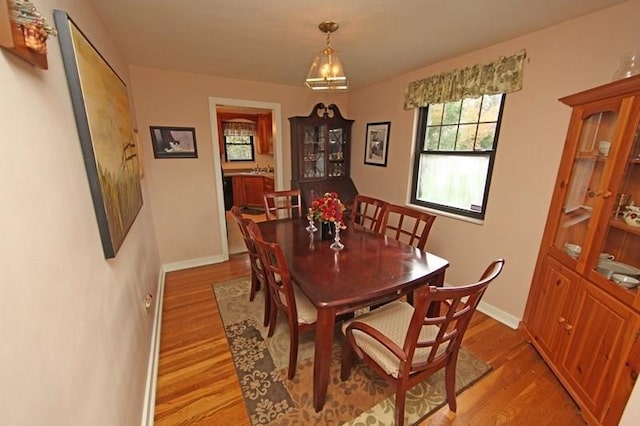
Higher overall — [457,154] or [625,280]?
[457,154]

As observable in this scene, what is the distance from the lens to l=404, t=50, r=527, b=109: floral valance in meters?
2.02

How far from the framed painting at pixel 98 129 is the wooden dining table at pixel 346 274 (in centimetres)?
94

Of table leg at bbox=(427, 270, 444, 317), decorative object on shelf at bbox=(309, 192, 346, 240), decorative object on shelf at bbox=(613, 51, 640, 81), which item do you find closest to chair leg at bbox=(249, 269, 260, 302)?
decorative object on shelf at bbox=(309, 192, 346, 240)

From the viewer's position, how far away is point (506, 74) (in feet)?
6.72

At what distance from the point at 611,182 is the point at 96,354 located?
2496 millimetres

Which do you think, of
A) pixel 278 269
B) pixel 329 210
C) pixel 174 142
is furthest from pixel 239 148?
pixel 278 269

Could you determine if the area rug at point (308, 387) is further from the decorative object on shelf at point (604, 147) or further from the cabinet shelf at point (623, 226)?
the decorative object on shelf at point (604, 147)

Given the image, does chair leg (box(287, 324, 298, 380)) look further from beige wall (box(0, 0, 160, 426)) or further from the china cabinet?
the china cabinet

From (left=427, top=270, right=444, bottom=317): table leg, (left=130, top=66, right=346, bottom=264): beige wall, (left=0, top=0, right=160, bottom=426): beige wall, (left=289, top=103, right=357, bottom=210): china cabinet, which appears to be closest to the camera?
(left=0, top=0, right=160, bottom=426): beige wall

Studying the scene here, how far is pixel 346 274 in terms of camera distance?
5.04 ft

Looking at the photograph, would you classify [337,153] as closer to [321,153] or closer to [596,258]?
[321,153]

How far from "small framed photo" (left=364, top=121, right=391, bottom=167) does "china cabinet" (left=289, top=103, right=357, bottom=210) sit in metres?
0.37

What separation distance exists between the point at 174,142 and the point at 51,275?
2.64 metres

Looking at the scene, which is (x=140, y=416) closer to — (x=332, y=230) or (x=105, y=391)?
(x=105, y=391)
